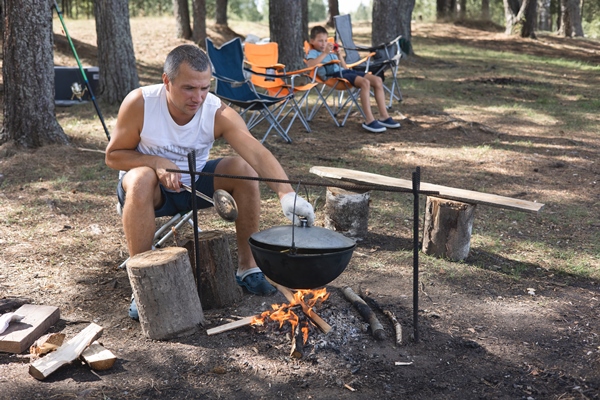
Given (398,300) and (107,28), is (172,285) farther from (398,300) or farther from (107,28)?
(107,28)

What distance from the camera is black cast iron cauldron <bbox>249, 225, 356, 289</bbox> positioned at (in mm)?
2488

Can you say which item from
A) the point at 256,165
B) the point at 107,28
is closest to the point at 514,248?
the point at 256,165

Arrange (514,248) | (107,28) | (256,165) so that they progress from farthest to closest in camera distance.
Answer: (107,28), (514,248), (256,165)

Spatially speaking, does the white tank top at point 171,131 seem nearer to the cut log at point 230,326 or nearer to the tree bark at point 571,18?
the cut log at point 230,326

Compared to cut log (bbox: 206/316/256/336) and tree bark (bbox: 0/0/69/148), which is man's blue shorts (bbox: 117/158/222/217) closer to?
cut log (bbox: 206/316/256/336)

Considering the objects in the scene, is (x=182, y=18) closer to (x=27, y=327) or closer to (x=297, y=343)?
(x=27, y=327)

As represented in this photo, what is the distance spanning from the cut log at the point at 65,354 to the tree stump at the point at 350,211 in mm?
1958

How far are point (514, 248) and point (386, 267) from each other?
1010mm

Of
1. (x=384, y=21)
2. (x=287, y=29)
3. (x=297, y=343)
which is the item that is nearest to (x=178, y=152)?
(x=297, y=343)

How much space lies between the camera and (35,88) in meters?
5.88

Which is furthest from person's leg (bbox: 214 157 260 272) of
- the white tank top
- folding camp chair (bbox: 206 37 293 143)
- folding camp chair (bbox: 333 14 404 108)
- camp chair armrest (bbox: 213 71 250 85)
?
folding camp chair (bbox: 333 14 404 108)

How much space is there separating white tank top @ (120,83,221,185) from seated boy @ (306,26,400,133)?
4427 mm

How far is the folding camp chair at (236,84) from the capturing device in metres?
6.46

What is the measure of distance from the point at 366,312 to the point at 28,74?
4353mm
